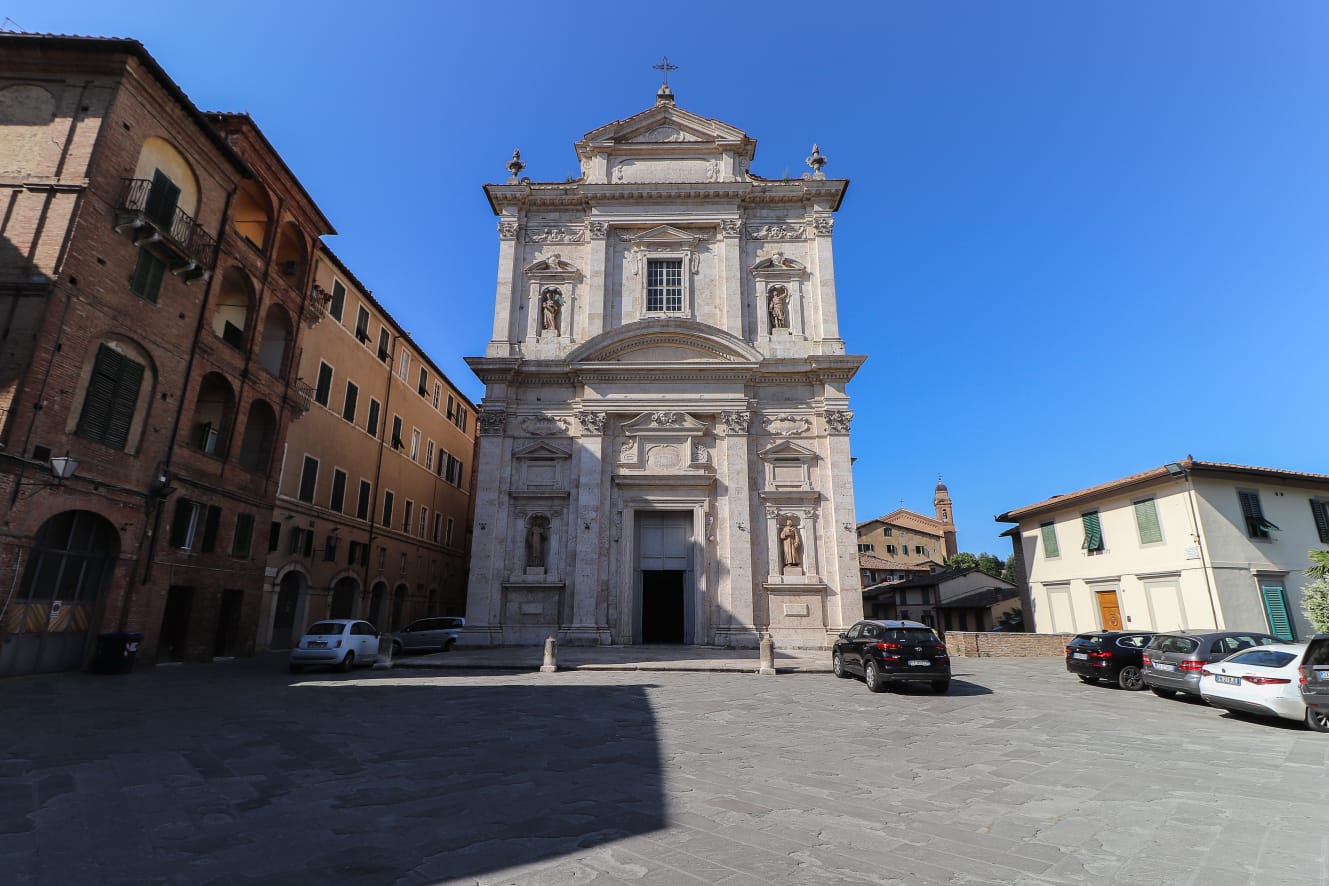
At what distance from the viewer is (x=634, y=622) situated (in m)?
23.4

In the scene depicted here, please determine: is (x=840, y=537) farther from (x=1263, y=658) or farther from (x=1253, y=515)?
(x=1253, y=515)

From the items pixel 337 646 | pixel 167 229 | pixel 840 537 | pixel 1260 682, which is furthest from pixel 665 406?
pixel 1260 682

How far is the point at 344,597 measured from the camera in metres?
26.6

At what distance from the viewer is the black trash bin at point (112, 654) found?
14367mm

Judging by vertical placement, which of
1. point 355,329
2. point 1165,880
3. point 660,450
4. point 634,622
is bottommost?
point 1165,880

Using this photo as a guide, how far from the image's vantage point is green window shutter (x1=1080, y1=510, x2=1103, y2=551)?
82.7ft

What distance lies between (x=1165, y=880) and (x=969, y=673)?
15064 mm

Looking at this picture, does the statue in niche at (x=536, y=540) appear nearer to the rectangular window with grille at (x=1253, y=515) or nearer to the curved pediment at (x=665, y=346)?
A: the curved pediment at (x=665, y=346)

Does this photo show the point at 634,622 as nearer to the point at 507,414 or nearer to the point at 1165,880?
the point at 507,414

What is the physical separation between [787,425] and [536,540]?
34.0ft

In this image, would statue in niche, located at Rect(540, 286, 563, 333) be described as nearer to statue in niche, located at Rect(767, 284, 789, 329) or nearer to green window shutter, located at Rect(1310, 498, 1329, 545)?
statue in niche, located at Rect(767, 284, 789, 329)

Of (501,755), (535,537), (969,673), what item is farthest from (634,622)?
(501,755)

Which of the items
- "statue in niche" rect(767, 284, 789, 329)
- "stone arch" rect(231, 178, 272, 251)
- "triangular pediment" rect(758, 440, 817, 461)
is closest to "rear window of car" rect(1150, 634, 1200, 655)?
"triangular pediment" rect(758, 440, 817, 461)

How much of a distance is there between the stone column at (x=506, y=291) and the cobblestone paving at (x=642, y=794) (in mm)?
16369
